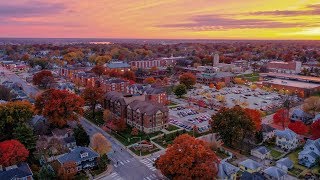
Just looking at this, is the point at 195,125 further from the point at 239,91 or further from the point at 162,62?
the point at 162,62

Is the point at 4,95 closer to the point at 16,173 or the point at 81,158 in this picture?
the point at 16,173

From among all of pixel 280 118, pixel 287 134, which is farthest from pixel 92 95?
pixel 280 118

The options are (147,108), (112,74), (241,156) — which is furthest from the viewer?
(112,74)

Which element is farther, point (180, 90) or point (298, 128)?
point (180, 90)

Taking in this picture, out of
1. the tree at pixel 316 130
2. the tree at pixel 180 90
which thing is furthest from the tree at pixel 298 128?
the tree at pixel 180 90

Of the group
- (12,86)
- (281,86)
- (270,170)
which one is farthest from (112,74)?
(270,170)
